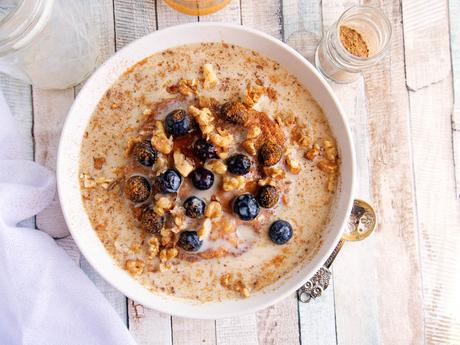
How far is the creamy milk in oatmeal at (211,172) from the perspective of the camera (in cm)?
123

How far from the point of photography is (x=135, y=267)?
1256 mm

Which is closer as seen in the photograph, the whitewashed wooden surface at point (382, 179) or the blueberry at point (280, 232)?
the blueberry at point (280, 232)

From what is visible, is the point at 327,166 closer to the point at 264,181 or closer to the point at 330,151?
the point at 330,151

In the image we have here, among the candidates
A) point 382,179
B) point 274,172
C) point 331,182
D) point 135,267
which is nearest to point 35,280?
point 135,267

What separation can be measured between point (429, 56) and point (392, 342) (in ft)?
2.36

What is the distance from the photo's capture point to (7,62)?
119 cm

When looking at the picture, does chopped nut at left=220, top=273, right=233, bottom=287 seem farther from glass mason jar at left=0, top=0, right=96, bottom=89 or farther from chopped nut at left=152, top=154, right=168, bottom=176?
glass mason jar at left=0, top=0, right=96, bottom=89

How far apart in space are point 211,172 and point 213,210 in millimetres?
82

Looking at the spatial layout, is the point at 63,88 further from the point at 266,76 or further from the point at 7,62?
the point at 266,76

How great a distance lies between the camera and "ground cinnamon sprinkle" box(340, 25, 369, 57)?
4.33ft

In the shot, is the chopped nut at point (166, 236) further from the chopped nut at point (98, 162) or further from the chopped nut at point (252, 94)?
the chopped nut at point (252, 94)

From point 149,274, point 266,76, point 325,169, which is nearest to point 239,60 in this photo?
point 266,76

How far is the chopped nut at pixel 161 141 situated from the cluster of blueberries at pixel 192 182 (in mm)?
12

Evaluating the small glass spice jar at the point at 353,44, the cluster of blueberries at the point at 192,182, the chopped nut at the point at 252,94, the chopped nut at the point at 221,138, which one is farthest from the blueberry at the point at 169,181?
the small glass spice jar at the point at 353,44
